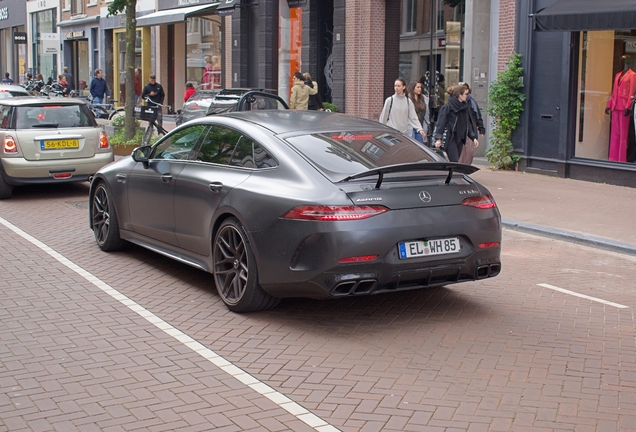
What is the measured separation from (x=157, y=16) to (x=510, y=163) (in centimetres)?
2082

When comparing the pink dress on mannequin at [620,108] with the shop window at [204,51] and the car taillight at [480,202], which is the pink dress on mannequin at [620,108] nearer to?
the car taillight at [480,202]

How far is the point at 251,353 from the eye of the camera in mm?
5680

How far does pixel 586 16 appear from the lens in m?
14.5

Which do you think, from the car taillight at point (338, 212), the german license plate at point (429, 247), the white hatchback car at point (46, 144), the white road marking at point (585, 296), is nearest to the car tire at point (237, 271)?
the car taillight at point (338, 212)

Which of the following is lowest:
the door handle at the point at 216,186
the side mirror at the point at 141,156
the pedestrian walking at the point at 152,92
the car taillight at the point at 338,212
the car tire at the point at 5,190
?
the car tire at the point at 5,190

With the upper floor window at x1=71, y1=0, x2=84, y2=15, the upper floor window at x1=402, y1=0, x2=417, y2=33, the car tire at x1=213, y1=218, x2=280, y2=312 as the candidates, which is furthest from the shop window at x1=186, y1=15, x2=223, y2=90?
the car tire at x1=213, y1=218, x2=280, y2=312

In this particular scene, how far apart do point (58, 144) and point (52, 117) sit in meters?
0.51

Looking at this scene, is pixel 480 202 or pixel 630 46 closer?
pixel 480 202

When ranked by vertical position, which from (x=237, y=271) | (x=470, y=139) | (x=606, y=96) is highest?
(x=606, y=96)

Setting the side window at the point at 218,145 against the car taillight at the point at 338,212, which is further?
the side window at the point at 218,145

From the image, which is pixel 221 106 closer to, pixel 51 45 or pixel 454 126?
pixel 454 126

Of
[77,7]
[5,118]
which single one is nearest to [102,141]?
[5,118]

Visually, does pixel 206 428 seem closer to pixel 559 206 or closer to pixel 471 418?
pixel 471 418

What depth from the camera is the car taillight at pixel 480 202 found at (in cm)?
642
